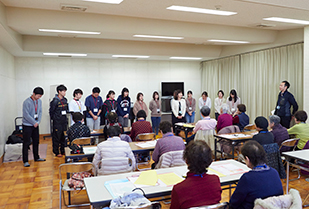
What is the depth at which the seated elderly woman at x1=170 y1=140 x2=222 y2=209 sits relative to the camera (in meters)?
1.83

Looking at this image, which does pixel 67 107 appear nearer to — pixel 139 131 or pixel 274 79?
pixel 139 131

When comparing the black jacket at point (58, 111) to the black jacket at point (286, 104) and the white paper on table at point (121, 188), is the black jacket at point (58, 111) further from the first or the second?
the black jacket at point (286, 104)

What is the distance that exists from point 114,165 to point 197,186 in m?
1.57

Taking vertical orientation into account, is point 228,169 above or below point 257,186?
below

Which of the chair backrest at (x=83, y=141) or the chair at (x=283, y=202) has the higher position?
the chair at (x=283, y=202)

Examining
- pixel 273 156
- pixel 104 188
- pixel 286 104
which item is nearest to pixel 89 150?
pixel 104 188

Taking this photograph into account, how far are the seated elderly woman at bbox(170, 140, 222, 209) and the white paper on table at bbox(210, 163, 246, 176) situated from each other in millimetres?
740

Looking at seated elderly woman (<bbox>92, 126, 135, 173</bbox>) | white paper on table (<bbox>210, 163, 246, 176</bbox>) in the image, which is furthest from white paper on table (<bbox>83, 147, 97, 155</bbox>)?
white paper on table (<bbox>210, 163, 246, 176</bbox>)

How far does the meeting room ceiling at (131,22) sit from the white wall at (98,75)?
1528 millimetres

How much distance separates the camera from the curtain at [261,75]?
24.3 feet

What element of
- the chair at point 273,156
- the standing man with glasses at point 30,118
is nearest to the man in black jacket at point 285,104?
the chair at point 273,156

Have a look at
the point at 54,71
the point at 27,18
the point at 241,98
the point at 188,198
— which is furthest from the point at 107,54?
the point at 188,198

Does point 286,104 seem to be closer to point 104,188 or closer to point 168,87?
point 168,87

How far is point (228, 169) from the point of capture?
2748 millimetres
